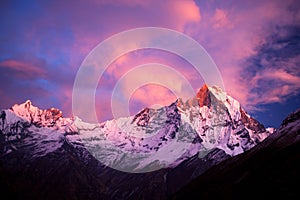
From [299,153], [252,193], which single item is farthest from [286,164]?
[252,193]

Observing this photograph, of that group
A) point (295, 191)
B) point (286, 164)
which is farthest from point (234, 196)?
point (295, 191)

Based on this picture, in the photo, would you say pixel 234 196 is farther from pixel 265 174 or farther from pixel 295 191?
pixel 295 191

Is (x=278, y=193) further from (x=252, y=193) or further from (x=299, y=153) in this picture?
(x=299, y=153)

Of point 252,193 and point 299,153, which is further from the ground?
point 299,153

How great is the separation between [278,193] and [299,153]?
44.8 m

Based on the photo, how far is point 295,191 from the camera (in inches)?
6201

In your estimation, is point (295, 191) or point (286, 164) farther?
point (286, 164)

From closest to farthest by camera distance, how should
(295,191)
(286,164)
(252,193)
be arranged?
(295,191), (252,193), (286,164)

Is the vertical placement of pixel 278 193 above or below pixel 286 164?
below

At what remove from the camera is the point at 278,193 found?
16475cm

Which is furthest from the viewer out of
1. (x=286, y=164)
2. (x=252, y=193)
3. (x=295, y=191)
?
(x=286, y=164)

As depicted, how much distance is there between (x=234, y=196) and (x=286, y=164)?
111 feet

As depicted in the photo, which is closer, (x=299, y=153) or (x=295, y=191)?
(x=295, y=191)

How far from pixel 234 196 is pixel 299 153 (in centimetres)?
4425
